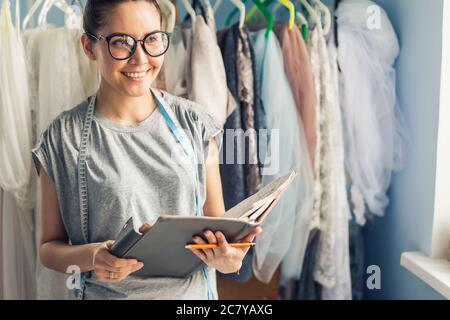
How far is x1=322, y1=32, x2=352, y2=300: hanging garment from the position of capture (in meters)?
0.99

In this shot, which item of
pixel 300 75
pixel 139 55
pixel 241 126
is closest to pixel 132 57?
pixel 139 55

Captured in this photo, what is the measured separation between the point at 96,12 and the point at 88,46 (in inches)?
2.2

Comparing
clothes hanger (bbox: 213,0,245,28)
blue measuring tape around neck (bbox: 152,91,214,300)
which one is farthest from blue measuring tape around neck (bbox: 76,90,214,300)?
clothes hanger (bbox: 213,0,245,28)

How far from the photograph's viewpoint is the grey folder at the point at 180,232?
0.71 meters

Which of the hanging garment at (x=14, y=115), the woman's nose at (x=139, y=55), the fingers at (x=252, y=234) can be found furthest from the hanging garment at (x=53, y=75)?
the fingers at (x=252, y=234)

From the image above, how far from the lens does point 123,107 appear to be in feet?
2.60

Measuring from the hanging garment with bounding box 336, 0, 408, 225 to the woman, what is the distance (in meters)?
0.33

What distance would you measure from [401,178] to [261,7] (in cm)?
42

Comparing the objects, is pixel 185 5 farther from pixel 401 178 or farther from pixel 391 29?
pixel 401 178

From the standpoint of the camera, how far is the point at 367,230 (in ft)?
3.51

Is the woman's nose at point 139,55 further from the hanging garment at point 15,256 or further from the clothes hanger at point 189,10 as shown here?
the hanging garment at point 15,256

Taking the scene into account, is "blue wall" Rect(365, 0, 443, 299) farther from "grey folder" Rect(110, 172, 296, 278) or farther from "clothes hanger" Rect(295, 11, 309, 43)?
"grey folder" Rect(110, 172, 296, 278)

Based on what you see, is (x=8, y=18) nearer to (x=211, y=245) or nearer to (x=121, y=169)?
(x=121, y=169)

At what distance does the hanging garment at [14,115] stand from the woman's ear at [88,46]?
0.48 feet
